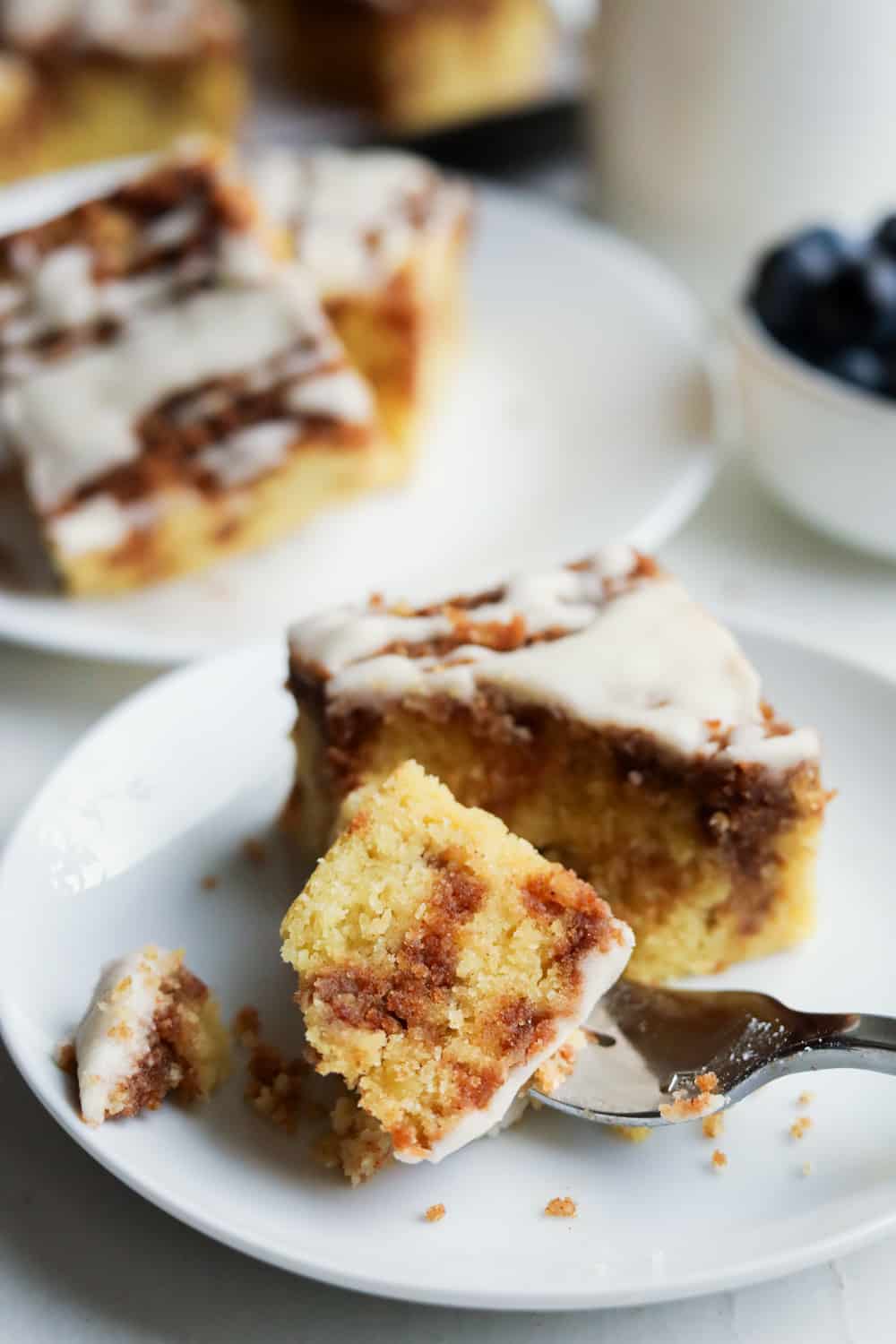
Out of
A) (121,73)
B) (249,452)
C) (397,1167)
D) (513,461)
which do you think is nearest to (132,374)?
(249,452)

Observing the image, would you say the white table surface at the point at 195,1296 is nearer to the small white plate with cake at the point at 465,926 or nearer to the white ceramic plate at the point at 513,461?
the small white plate with cake at the point at 465,926

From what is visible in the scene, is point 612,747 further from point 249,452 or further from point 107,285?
point 107,285

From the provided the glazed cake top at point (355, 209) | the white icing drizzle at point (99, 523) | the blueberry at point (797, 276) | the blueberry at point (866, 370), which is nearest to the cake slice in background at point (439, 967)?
the white icing drizzle at point (99, 523)

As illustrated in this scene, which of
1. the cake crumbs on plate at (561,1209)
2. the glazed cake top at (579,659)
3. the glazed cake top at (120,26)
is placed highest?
the glazed cake top at (120,26)

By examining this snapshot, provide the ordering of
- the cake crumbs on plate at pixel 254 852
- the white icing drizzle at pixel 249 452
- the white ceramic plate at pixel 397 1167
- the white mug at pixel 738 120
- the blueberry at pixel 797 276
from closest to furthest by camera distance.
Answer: the white ceramic plate at pixel 397 1167 < the cake crumbs on plate at pixel 254 852 < the white icing drizzle at pixel 249 452 < the blueberry at pixel 797 276 < the white mug at pixel 738 120

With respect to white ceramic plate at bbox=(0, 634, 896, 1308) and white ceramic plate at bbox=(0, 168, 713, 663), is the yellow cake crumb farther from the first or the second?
white ceramic plate at bbox=(0, 168, 713, 663)
